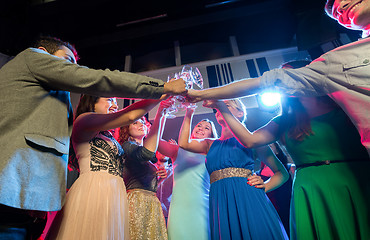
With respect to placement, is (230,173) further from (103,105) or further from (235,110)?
(103,105)

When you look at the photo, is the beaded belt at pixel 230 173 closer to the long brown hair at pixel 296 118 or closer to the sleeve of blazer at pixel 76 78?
the long brown hair at pixel 296 118

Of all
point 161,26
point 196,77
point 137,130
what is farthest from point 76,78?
point 161,26

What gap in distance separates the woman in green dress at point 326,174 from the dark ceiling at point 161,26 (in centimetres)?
378

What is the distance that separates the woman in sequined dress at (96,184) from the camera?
3.84 feet

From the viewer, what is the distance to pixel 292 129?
1.32m

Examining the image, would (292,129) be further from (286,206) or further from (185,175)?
(286,206)

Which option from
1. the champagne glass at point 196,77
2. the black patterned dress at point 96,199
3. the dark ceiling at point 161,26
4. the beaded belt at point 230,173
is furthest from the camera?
the dark ceiling at point 161,26

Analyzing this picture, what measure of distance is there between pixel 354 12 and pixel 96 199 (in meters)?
1.70

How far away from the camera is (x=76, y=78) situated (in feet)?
3.51

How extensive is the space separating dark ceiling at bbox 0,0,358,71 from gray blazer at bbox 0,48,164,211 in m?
4.34

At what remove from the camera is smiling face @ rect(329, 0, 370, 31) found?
3.51 feet

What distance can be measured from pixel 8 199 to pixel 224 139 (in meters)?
1.58

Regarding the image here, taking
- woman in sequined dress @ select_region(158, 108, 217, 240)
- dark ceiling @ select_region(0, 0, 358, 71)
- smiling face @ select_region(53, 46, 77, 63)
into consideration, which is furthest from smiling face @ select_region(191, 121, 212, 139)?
dark ceiling @ select_region(0, 0, 358, 71)

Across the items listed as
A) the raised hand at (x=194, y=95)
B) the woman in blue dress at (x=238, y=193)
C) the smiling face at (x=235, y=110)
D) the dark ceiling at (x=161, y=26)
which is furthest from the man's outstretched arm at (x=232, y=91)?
the dark ceiling at (x=161, y=26)
